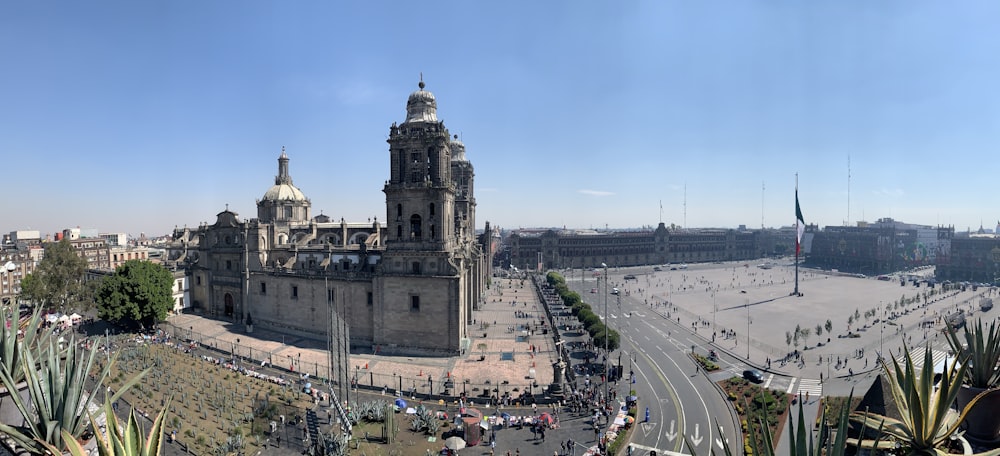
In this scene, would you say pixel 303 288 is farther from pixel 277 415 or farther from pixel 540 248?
pixel 540 248

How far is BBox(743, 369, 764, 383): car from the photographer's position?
146 feet

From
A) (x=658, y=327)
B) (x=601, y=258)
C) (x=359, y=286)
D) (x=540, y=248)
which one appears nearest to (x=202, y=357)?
(x=359, y=286)

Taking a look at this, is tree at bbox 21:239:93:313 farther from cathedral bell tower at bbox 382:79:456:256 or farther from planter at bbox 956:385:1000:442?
planter at bbox 956:385:1000:442

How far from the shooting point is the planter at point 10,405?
44.1 feet

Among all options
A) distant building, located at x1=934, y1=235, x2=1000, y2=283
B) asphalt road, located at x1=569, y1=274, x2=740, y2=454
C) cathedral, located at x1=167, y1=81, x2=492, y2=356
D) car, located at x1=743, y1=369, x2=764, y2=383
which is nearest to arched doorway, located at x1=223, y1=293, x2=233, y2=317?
cathedral, located at x1=167, y1=81, x2=492, y2=356

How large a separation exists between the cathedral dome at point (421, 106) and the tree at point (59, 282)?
1806 inches

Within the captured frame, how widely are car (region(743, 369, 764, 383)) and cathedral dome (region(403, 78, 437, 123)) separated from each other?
38592mm

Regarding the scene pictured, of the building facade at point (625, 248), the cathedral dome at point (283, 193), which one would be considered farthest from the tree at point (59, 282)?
the building facade at point (625, 248)

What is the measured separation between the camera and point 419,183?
47.9 metres

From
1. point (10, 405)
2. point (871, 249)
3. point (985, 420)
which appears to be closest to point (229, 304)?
point (10, 405)

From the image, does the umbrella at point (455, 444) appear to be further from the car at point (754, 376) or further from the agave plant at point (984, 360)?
the car at point (754, 376)

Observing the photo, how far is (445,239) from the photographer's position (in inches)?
1890

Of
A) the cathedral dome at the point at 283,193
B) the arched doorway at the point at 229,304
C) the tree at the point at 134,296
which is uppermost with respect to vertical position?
the cathedral dome at the point at 283,193

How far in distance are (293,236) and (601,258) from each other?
116069 mm
